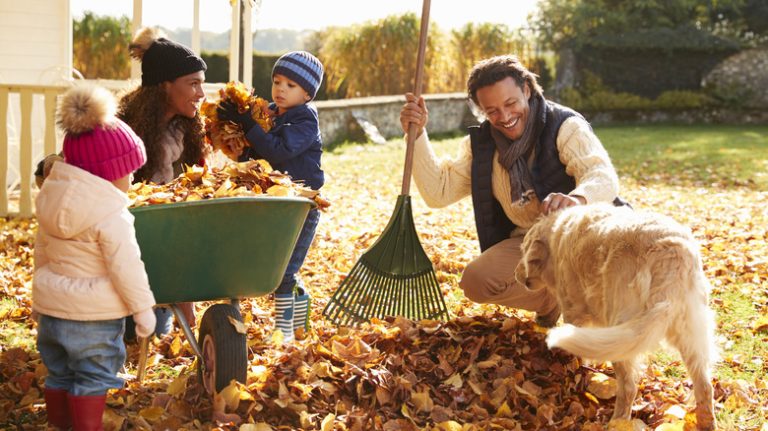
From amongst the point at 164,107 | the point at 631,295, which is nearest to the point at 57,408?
the point at 164,107

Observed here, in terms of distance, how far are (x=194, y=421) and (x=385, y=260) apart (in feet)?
4.60

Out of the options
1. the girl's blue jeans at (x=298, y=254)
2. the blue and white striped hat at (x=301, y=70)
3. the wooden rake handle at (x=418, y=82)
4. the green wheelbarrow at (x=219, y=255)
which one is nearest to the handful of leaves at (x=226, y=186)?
the green wheelbarrow at (x=219, y=255)

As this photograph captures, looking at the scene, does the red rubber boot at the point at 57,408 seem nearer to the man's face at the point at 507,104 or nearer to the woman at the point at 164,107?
the woman at the point at 164,107

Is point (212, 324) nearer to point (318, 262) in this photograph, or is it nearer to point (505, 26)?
point (318, 262)

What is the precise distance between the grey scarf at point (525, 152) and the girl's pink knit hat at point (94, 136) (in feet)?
6.00

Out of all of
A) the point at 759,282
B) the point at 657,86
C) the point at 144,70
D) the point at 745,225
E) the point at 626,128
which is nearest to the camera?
the point at 144,70

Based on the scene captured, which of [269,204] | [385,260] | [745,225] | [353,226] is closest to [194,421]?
[269,204]

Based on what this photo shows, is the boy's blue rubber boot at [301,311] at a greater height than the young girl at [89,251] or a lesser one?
lesser

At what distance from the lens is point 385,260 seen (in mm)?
4094

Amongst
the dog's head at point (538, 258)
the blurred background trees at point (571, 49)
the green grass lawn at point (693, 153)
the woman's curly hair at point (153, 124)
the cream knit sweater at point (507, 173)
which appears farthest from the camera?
the blurred background trees at point (571, 49)

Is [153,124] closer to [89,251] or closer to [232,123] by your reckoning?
[232,123]

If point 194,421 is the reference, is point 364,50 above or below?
above

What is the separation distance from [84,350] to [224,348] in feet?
1.77

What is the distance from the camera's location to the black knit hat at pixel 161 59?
153 inches
